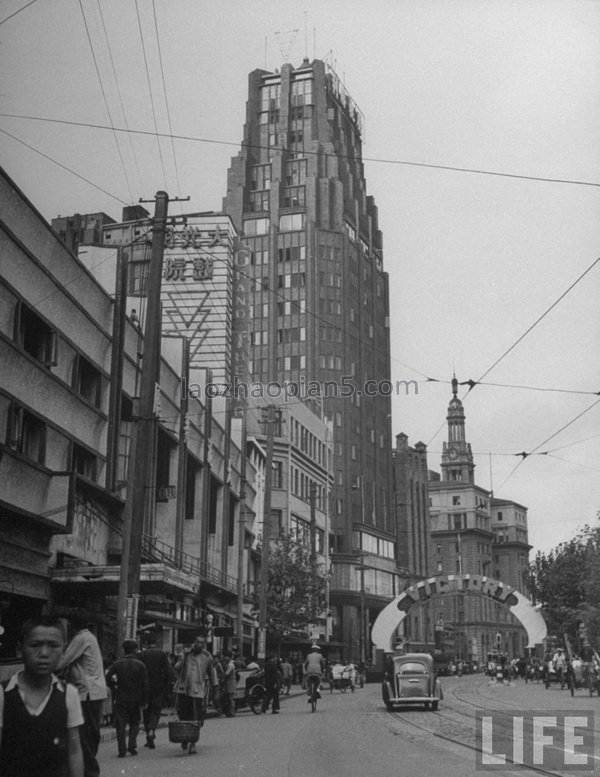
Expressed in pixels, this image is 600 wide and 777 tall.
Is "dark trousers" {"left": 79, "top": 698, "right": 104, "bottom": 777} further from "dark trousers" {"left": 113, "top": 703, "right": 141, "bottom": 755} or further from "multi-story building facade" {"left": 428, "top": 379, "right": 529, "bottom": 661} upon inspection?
"multi-story building facade" {"left": 428, "top": 379, "right": 529, "bottom": 661}

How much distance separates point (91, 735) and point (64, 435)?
18.5m

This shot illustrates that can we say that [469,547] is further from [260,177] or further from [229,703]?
[229,703]

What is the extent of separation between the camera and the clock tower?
15475 centimetres

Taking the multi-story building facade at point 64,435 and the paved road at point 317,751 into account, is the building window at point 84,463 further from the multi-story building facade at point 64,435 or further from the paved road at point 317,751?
the paved road at point 317,751

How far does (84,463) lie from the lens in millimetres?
29344

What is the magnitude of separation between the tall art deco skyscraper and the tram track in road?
77.4 metres

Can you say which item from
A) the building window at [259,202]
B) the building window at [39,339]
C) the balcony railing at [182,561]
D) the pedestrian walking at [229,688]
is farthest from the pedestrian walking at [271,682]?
the building window at [259,202]

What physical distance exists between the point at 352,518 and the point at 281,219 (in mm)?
39228

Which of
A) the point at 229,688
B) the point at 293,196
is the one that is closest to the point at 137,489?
the point at 229,688

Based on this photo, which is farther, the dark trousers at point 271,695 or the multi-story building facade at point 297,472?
the multi-story building facade at point 297,472

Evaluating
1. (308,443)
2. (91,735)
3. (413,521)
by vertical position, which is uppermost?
(308,443)

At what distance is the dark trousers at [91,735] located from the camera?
25.5 ft

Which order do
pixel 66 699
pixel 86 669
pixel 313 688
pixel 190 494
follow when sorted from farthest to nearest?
pixel 190 494 → pixel 313 688 → pixel 86 669 → pixel 66 699

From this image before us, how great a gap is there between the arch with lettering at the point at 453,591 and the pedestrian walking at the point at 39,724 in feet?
116
